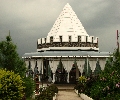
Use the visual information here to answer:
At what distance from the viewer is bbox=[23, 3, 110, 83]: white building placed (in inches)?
1107

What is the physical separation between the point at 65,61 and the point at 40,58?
9.09ft

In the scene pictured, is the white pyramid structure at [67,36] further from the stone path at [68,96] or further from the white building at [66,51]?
the stone path at [68,96]

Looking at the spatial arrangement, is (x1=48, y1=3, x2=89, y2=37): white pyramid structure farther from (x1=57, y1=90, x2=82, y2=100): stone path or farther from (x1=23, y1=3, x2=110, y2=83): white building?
(x1=57, y1=90, x2=82, y2=100): stone path

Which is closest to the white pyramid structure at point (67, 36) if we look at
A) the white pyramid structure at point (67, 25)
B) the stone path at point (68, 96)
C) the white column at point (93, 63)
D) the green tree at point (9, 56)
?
the white pyramid structure at point (67, 25)

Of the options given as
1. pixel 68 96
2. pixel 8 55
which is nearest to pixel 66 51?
pixel 68 96

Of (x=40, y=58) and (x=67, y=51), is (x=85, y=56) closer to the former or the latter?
(x=67, y=51)

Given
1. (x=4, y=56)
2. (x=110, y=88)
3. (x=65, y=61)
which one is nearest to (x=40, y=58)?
(x=65, y=61)

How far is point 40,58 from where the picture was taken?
2977 centimetres

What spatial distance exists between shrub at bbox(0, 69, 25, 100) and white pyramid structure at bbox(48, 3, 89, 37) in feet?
60.9

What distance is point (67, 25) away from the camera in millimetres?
31562

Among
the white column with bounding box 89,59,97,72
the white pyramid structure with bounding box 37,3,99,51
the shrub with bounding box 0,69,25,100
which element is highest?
the white pyramid structure with bounding box 37,3,99,51

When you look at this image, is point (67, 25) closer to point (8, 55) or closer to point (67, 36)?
point (67, 36)

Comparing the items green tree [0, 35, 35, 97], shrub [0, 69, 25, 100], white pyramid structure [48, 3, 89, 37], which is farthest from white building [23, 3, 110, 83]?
shrub [0, 69, 25, 100]

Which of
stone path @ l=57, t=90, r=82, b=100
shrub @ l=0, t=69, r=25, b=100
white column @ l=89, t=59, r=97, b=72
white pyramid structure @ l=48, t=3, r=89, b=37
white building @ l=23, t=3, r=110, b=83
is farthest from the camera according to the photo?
white pyramid structure @ l=48, t=3, r=89, b=37
